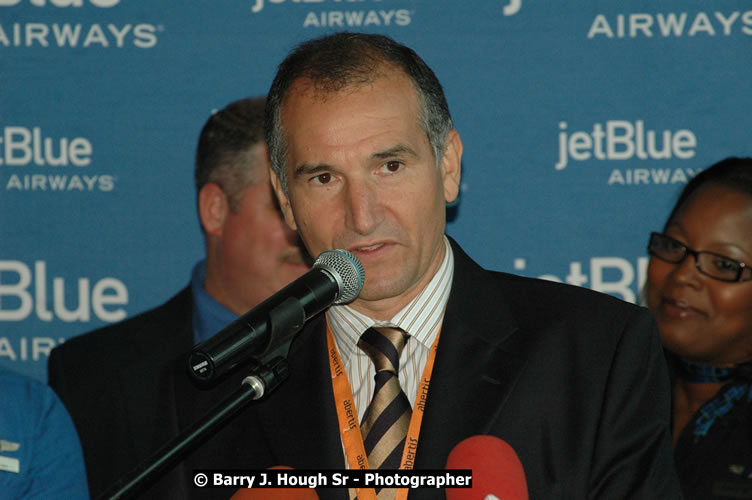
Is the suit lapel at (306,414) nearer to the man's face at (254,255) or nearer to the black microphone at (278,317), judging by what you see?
the black microphone at (278,317)

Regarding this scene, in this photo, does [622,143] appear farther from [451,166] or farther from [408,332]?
[408,332]

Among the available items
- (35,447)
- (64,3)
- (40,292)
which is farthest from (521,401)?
(64,3)

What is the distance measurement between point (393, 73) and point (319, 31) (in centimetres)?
165

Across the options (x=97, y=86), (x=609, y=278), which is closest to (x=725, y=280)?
(x=609, y=278)

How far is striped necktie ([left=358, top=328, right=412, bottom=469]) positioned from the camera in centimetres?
204

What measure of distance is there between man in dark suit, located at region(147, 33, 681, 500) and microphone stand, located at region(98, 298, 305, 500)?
0.49 metres

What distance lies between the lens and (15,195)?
3.85m

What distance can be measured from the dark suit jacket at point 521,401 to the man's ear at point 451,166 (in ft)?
0.65

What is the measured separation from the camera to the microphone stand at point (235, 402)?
4.95ft

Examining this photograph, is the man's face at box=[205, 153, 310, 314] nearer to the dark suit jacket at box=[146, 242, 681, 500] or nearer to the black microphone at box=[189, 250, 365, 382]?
the dark suit jacket at box=[146, 242, 681, 500]

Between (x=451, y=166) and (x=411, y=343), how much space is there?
50cm

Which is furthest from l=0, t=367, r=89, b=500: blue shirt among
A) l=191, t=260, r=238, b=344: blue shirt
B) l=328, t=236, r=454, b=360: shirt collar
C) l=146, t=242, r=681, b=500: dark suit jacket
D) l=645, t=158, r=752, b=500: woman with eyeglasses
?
l=645, t=158, r=752, b=500: woman with eyeglasses

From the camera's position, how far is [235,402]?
1.56m

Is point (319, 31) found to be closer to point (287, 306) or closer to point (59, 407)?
point (59, 407)
